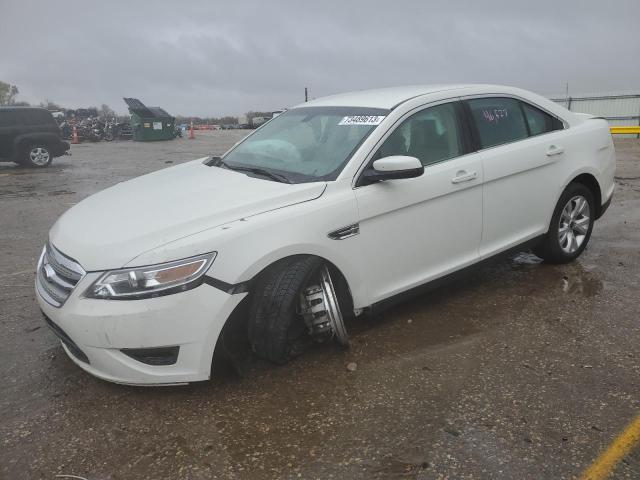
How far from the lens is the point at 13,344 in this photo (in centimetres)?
363

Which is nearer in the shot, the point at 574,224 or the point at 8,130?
the point at 574,224

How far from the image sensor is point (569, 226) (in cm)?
478

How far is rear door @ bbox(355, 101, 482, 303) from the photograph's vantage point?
11.1 feet

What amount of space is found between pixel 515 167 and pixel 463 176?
1.92 ft

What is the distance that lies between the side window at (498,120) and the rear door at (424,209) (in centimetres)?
18

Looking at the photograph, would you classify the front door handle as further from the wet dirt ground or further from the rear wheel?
the rear wheel

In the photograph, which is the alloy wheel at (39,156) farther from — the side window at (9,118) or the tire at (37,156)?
the side window at (9,118)

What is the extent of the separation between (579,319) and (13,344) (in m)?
3.82

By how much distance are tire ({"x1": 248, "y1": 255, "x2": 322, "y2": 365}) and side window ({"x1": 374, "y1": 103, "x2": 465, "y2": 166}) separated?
947 mm

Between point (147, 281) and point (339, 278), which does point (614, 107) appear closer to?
point (339, 278)

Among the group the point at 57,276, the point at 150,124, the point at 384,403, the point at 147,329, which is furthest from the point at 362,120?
the point at 150,124

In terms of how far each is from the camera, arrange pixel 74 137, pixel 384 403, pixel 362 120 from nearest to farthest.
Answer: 1. pixel 384 403
2. pixel 362 120
3. pixel 74 137

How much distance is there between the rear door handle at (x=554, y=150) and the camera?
14.3 ft

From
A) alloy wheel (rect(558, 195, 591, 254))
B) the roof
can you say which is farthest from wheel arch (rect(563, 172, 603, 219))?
the roof
